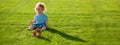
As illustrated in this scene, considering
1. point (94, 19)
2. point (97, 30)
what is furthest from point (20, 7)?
point (97, 30)

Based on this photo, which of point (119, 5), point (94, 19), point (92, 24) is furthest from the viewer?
point (119, 5)

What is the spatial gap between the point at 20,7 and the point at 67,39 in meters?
5.53

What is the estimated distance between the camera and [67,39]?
29.7 ft

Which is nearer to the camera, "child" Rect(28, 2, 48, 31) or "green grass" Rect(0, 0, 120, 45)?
"green grass" Rect(0, 0, 120, 45)

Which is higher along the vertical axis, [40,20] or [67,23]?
[40,20]

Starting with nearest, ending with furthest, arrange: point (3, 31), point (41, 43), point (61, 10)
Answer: point (41, 43)
point (3, 31)
point (61, 10)

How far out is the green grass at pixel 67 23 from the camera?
8.94 meters

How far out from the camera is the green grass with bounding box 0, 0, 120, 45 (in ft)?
29.3

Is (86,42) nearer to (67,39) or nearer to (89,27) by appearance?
(67,39)

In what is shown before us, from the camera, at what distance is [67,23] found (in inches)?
432

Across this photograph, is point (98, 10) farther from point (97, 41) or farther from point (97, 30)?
point (97, 41)

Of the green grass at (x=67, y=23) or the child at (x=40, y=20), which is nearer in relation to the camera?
the green grass at (x=67, y=23)

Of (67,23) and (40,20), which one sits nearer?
(40,20)

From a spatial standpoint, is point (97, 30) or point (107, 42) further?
point (97, 30)
